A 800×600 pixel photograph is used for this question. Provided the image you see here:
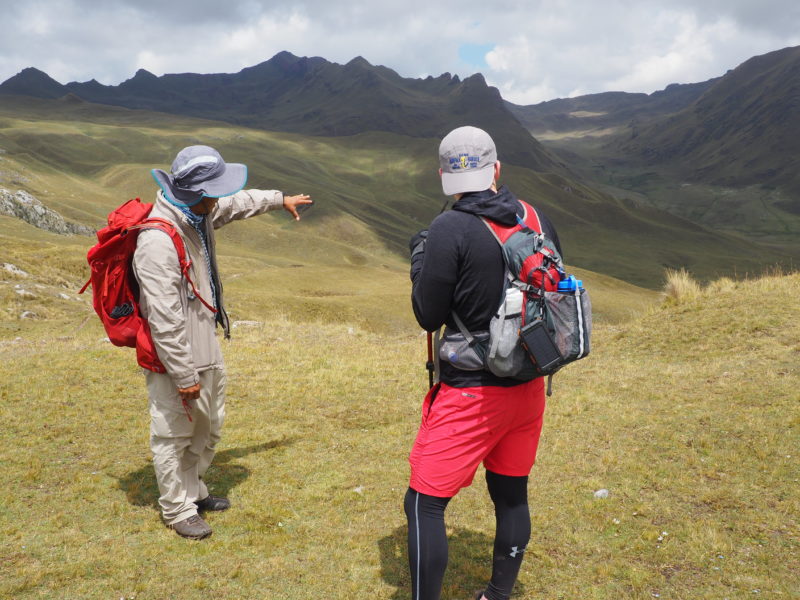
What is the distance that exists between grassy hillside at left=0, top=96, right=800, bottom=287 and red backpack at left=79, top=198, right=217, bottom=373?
61.9 meters

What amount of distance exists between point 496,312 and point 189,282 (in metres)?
3.12

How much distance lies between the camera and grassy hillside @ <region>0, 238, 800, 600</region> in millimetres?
5504

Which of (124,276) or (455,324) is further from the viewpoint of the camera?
(124,276)

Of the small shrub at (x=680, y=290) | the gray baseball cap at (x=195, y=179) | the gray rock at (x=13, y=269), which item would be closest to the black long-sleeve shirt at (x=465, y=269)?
the gray baseball cap at (x=195, y=179)

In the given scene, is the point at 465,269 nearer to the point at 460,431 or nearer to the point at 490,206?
the point at 490,206

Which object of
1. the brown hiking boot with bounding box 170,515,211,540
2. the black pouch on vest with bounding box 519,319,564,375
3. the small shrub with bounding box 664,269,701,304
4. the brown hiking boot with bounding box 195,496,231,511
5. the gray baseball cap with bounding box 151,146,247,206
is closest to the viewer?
the black pouch on vest with bounding box 519,319,564,375

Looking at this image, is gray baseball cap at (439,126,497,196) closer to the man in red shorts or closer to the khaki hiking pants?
the man in red shorts

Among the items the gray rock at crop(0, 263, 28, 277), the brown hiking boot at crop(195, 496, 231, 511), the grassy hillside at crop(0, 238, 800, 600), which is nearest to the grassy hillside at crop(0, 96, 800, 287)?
the gray rock at crop(0, 263, 28, 277)

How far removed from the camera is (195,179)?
5.70 metres

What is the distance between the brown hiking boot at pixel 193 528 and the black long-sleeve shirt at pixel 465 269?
350 centimetres

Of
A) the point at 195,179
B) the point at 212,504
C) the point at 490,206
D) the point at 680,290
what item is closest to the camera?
the point at 490,206

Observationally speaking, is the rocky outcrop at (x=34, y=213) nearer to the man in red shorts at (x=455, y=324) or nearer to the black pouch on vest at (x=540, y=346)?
the man in red shorts at (x=455, y=324)

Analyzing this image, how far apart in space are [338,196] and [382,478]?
11906cm

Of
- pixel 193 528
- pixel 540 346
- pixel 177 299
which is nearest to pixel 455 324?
pixel 540 346
